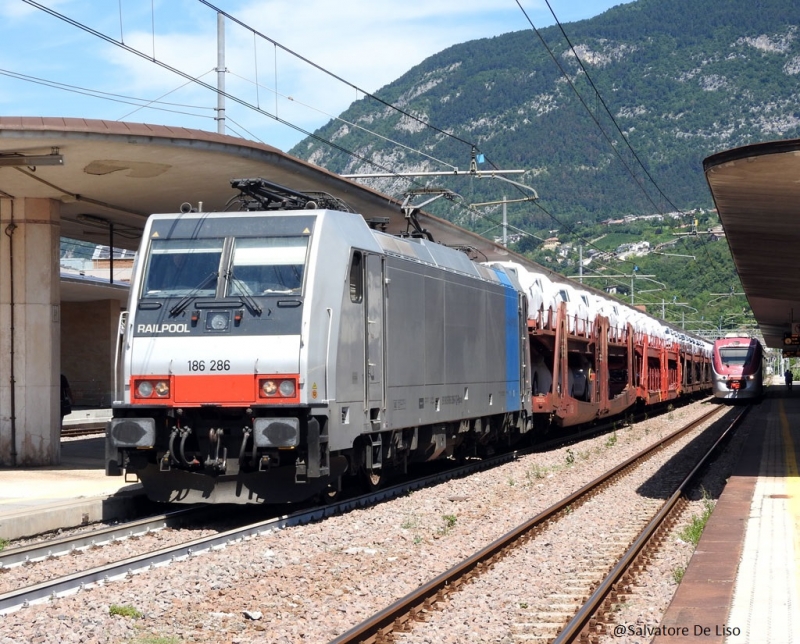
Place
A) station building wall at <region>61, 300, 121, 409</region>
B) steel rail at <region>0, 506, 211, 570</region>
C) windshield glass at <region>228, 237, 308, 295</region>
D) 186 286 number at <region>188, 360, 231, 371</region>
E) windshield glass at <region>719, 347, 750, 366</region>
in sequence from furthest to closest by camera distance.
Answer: windshield glass at <region>719, 347, 750, 366</region>
station building wall at <region>61, 300, 121, 409</region>
windshield glass at <region>228, 237, 308, 295</region>
186 286 number at <region>188, 360, 231, 371</region>
steel rail at <region>0, 506, 211, 570</region>

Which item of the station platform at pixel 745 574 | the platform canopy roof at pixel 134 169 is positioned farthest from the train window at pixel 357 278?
the station platform at pixel 745 574

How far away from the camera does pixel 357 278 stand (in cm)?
1231

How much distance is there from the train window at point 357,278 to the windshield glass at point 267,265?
0.83m

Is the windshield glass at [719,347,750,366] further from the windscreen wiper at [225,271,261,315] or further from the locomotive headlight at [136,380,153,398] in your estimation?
the locomotive headlight at [136,380,153,398]

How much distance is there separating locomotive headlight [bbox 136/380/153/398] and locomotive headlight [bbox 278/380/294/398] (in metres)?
1.47

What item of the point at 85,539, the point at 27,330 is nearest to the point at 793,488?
the point at 85,539

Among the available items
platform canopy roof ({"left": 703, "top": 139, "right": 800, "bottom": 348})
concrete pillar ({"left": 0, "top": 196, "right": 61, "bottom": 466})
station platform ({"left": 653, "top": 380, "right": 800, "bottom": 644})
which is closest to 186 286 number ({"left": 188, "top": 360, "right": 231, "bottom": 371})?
station platform ({"left": 653, "top": 380, "right": 800, "bottom": 644})

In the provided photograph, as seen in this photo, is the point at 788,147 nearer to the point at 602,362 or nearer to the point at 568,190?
the point at 602,362

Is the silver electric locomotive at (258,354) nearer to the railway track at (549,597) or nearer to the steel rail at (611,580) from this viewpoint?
the railway track at (549,597)

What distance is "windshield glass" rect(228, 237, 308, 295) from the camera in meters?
11.5

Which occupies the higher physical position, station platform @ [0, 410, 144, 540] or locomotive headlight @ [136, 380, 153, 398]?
locomotive headlight @ [136, 380, 153, 398]

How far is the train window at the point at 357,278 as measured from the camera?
1220 cm

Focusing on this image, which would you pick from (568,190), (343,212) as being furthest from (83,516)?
(568,190)

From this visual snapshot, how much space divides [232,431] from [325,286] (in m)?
1.82
